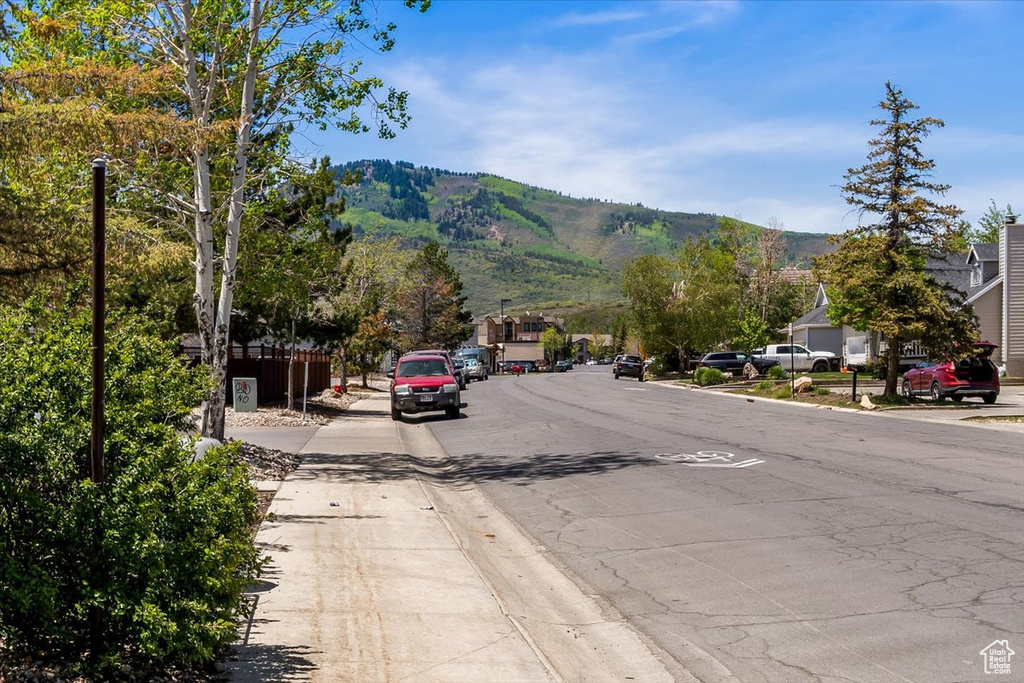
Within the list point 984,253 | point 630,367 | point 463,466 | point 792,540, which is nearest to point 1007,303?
point 984,253

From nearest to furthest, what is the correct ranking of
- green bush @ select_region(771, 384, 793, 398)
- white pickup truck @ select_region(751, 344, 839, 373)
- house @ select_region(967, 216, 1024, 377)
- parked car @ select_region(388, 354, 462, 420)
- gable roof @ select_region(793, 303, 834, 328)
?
parked car @ select_region(388, 354, 462, 420), green bush @ select_region(771, 384, 793, 398), house @ select_region(967, 216, 1024, 377), white pickup truck @ select_region(751, 344, 839, 373), gable roof @ select_region(793, 303, 834, 328)

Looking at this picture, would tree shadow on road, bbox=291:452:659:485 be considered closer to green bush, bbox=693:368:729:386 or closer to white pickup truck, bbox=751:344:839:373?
green bush, bbox=693:368:729:386

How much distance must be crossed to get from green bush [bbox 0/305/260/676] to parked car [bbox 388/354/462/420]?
24716 mm

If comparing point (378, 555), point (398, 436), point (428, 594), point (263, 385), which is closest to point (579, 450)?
point (398, 436)

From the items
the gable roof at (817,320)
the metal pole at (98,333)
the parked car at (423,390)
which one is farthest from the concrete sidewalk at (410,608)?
the gable roof at (817,320)

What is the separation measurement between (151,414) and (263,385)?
28841 mm

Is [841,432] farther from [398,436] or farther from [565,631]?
[565,631]

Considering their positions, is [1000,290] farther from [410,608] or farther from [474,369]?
[410,608]

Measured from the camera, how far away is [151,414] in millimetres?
5676

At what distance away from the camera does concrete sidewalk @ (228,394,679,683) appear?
602 cm

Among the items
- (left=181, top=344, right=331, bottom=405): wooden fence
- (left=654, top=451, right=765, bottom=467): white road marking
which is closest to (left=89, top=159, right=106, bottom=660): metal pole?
(left=654, top=451, right=765, bottom=467): white road marking

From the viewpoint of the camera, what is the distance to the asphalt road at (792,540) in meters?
6.68

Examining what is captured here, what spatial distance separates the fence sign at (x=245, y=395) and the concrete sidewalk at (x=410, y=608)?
42.2 ft

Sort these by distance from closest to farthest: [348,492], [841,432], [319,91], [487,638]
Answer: [487,638] < [348,492] < [319,91] < [841,432]
